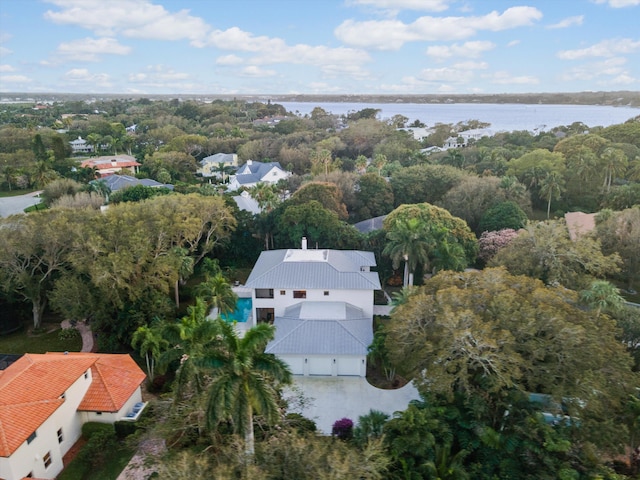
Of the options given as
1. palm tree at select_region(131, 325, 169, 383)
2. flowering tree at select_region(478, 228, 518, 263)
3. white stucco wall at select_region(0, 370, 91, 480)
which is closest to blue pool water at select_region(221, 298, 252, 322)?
palm tree at select_region(131, 325, 169, 383)

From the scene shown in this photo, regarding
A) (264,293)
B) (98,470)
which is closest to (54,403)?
(98,470)

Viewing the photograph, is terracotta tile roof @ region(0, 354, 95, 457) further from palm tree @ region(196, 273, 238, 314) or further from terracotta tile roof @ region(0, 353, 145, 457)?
palm tree @ region(196, 273, 238, 314)

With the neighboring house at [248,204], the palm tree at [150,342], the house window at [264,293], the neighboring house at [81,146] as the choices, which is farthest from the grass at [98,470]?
the neighboring house at [81,146]

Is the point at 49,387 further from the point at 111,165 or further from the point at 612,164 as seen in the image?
the point at 111,165

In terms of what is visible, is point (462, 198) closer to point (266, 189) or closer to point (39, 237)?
point (266, 189)

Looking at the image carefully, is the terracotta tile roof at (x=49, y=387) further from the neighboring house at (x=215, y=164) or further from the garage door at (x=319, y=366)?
the neighboring house at (x=215, y=164)

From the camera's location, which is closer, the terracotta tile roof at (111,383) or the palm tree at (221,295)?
the terracotta tile roof at (111,383)

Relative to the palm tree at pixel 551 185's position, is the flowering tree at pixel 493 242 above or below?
below

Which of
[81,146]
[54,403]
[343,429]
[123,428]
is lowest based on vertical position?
[123,428]
